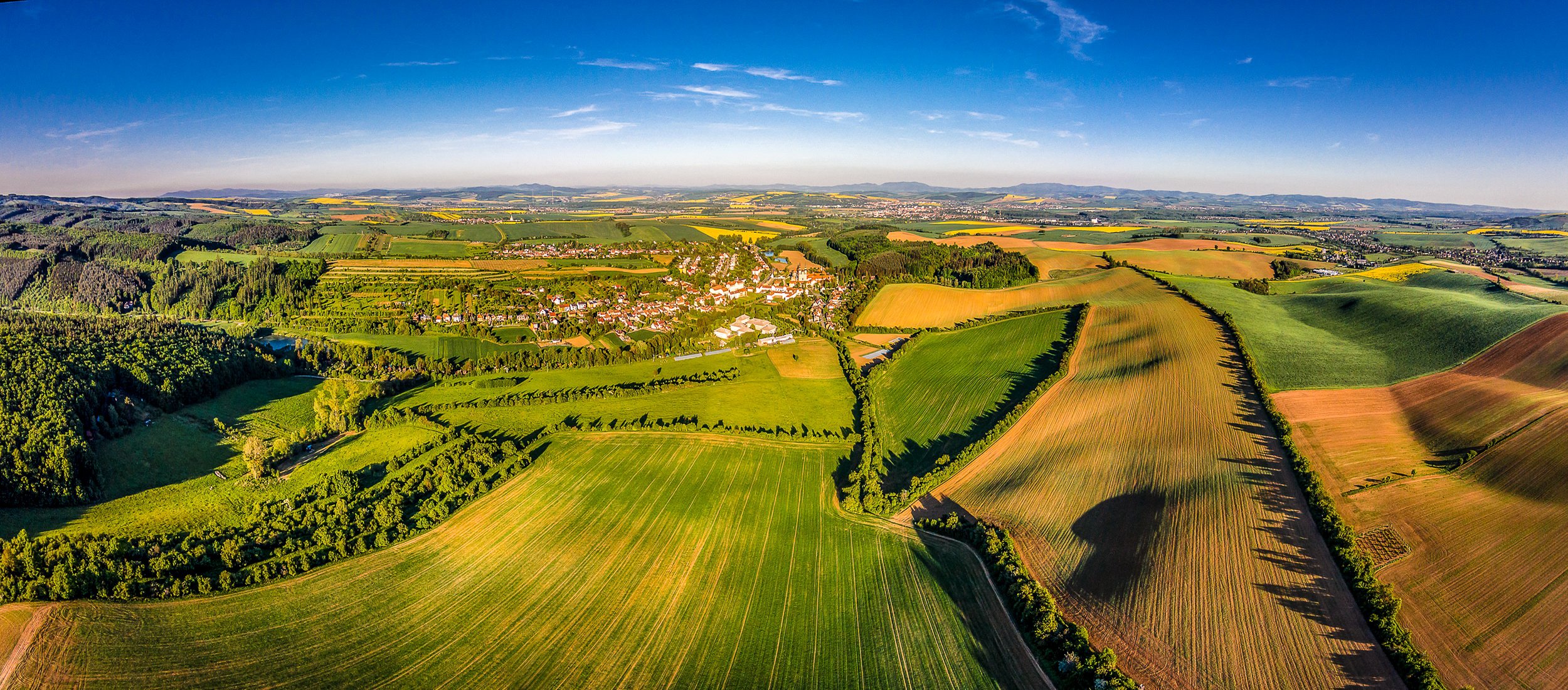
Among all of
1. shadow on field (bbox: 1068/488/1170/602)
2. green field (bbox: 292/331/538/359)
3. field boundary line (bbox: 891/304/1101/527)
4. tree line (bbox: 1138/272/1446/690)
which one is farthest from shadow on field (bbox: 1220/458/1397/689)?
green field (bbox: 292/331/538/359)

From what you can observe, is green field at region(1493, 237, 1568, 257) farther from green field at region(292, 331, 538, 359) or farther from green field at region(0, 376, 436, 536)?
green field at region(0, 376, 436, 536)

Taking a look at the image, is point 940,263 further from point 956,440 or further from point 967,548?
point 967,548

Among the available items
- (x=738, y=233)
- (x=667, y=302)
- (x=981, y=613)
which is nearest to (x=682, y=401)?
(x=981, y=613)

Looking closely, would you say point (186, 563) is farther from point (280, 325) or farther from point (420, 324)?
point (280, 325)

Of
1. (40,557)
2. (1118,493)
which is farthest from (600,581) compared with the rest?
(1118,493)

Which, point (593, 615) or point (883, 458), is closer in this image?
point (593, 615)
